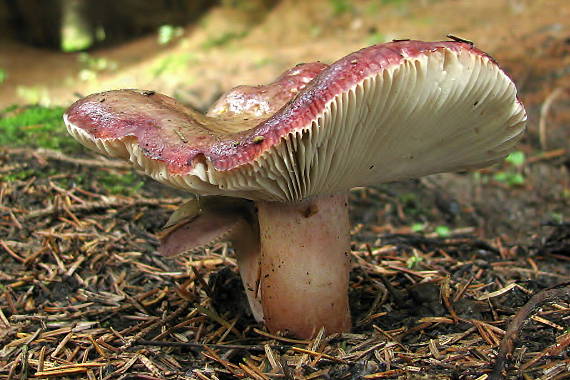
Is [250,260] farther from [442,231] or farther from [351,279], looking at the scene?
[442,231]

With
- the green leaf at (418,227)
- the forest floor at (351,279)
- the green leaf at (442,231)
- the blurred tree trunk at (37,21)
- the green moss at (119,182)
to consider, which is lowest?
the green leaf at (442,231)

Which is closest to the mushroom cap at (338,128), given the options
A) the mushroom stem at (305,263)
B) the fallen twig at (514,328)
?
the mushroom stem at (305,263)

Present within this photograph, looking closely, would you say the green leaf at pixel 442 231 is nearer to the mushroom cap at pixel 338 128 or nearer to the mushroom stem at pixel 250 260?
the mushroom cap at pixel 338 128

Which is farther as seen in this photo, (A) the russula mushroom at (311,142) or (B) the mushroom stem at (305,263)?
(B) the mushroom stem at (305,263)

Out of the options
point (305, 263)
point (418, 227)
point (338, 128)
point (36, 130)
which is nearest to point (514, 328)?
point (305, 263)

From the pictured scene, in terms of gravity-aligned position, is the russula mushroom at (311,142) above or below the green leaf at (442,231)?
above

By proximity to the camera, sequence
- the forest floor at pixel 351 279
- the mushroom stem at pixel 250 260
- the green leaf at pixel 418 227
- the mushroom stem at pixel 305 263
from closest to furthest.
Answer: the forest floor at pixel 351 279
the mushroom stem at pixel 305 263
the mushroom stem at pixel 250 260
the green leaf at pixel 418 227

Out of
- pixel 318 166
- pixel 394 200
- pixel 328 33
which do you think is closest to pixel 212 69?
pixel 328 33
